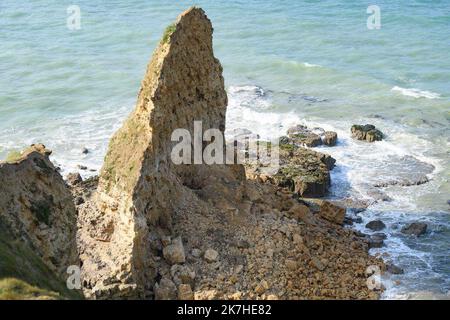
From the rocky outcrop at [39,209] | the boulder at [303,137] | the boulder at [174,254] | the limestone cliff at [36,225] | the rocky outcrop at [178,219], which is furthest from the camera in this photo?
the boulder at [303,137]

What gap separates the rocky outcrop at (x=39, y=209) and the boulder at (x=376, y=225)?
15904 mm

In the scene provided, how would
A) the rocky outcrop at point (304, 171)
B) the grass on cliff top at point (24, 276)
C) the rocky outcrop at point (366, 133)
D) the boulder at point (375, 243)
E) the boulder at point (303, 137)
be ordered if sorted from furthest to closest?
the rocky outcrop at point (366, 133) < the boulder at point (303, 137) < the rocky outcrop at point (304, 171) < the boulder at point (375, 243) < the grass on cliff top at point (24, 276)

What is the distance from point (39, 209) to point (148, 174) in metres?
5.13

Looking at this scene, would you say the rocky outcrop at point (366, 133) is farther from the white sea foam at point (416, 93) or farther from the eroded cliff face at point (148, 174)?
the eroded cliff face at point (148, 174)

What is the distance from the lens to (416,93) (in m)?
51.6

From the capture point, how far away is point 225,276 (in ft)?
77.2

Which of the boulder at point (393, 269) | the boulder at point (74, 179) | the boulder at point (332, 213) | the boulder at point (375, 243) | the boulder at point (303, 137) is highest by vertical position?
the boulder at point (74, 179)

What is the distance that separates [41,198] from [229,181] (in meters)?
10.1

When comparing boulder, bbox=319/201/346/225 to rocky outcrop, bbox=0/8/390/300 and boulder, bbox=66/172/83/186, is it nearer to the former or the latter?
rocky outcrop, bbox=0/8/390/300

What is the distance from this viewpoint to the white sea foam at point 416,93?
167ft

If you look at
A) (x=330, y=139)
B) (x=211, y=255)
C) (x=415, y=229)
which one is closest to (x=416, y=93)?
(x=330, y=139)

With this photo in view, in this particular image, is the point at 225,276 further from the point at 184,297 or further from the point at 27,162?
the point at 27,162

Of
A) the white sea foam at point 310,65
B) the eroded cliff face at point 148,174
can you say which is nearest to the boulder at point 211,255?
the eroded cliff face at point 148,174
